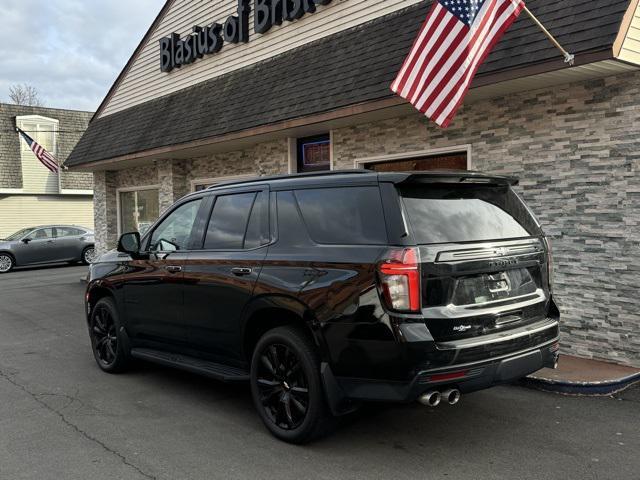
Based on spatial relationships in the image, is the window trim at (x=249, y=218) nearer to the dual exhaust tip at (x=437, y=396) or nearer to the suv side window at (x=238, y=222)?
the suv side window at (x=238, y=222)

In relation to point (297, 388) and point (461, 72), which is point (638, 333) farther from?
point (297, 388)

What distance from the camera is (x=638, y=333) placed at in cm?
596

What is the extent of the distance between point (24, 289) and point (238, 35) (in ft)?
27.0

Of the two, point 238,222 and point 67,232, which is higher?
point 238,222

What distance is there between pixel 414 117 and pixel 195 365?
4779 mm

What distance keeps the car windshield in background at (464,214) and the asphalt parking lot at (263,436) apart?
4.99 ft

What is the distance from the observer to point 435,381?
356 centimetres

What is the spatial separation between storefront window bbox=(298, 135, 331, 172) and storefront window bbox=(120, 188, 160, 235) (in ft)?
18.4

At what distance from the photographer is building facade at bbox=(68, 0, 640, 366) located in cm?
597

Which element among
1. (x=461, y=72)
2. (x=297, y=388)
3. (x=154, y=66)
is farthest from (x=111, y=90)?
(x=297, y=388)

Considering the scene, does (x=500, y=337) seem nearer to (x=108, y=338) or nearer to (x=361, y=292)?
(x=361, y=292)

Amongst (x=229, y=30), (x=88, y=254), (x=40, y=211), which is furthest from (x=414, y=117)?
(x=40, y=211)

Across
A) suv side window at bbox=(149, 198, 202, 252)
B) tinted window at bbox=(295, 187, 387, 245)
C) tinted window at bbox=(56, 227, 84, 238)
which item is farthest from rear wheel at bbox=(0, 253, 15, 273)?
tinted window at bbox=(295, 187, 387, 245)

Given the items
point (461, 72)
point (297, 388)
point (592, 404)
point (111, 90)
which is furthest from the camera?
point (111, 90)
